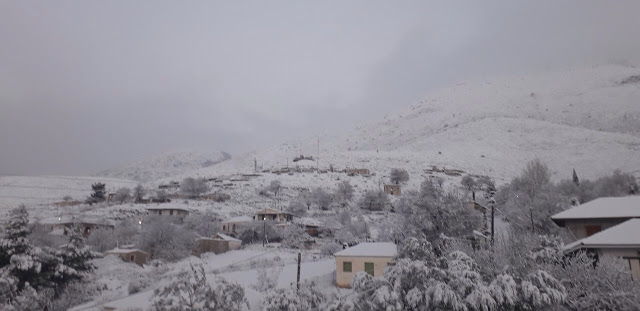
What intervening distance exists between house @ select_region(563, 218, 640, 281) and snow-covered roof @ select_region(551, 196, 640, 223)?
5999 millimetres

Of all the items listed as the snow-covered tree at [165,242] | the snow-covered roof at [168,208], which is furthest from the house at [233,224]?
the snow-covered roof at [168,208]

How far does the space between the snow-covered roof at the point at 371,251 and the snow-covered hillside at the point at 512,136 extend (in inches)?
2574

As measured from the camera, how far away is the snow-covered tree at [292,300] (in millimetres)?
13523

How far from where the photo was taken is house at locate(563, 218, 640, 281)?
18094mm

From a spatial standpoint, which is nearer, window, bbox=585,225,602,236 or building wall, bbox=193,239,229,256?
window, bbox=585,225,602,236

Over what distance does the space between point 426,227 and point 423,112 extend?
174m

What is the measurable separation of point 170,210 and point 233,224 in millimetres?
11933

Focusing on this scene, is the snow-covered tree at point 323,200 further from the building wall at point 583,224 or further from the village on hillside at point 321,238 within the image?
the building wall at point 583,224

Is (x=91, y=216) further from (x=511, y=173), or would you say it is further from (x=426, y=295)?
(x=511, y=173)

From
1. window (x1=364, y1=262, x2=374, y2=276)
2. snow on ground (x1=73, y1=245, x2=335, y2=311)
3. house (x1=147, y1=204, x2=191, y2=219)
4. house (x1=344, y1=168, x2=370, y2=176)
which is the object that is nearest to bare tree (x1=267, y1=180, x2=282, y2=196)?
house (x1=147, y1=204, x2=191, y2=219)

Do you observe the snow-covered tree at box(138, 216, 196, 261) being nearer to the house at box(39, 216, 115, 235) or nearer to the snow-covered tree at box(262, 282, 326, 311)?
the house at box(39, 216, 115, 235)

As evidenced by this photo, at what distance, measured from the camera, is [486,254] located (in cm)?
1425

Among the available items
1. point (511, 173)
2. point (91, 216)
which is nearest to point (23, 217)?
point (91, 216)

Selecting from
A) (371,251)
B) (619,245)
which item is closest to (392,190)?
(371,251)
